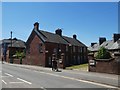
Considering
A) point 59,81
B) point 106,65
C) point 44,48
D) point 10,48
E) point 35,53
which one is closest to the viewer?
point 59,81

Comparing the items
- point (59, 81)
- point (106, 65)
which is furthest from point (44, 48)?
point (59, 81)

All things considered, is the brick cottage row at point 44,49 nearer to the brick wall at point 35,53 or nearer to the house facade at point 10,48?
the brick wall at point 35,53

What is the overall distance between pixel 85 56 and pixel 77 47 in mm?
7046

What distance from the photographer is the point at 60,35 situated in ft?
208

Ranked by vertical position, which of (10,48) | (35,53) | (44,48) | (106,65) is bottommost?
(106,65)

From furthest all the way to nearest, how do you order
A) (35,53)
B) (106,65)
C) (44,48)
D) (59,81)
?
(35,53) → (44,48) → (106,65) → (59,81)

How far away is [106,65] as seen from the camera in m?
29.5

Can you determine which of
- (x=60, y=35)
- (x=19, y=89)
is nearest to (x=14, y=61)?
(x=60, y=35)

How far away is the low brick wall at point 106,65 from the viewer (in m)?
27.7

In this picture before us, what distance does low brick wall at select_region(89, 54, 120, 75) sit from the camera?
2773 centimetres

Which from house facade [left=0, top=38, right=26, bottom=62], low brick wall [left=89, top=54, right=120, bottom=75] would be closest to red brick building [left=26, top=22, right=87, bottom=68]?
low brick wall [left=89, top=54, right=120, bottom=75]

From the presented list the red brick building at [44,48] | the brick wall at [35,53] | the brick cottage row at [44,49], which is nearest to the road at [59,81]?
the brick cottage row at [44,49]

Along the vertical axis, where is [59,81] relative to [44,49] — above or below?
below

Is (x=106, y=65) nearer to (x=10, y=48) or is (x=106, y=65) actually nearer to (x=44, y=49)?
(x=44, y=49)
